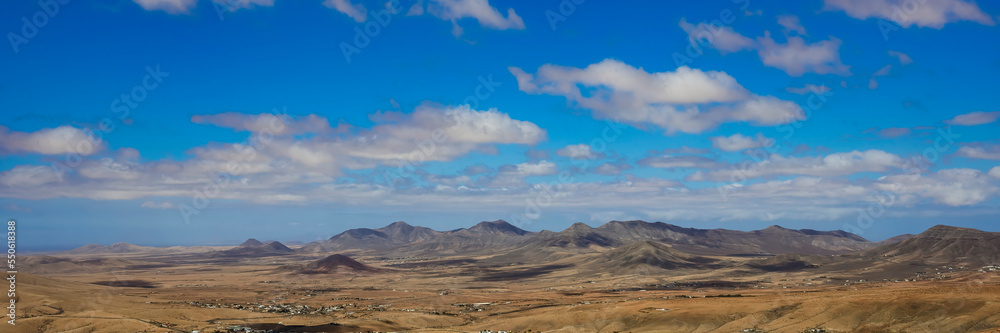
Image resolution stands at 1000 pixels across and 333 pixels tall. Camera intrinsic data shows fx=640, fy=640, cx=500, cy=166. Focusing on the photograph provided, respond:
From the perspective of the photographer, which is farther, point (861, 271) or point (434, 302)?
point (861, 271)

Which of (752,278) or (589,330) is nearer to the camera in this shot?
(589,330)

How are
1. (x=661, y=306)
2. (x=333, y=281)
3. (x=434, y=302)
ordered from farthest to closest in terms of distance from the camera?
(x=333, y=281), (x=434, y=302), (x=661, y=306)

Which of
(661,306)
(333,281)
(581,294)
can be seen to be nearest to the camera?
(661,306)

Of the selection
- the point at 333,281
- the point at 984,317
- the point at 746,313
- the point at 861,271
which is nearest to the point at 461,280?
the point at 333,281

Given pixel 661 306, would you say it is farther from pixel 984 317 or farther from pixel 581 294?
pixel 581 294

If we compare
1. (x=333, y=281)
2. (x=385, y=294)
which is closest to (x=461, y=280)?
(x=333, y=281)

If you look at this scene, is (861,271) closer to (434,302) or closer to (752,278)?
(752,278)

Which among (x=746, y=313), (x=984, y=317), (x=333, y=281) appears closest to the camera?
(x=984, y=317)

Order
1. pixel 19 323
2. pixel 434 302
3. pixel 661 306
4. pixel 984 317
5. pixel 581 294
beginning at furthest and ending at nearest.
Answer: pixel 581 294 < pixel 434 302 < pixel 661 306 < pixel 19 323 < pixel 984 317
